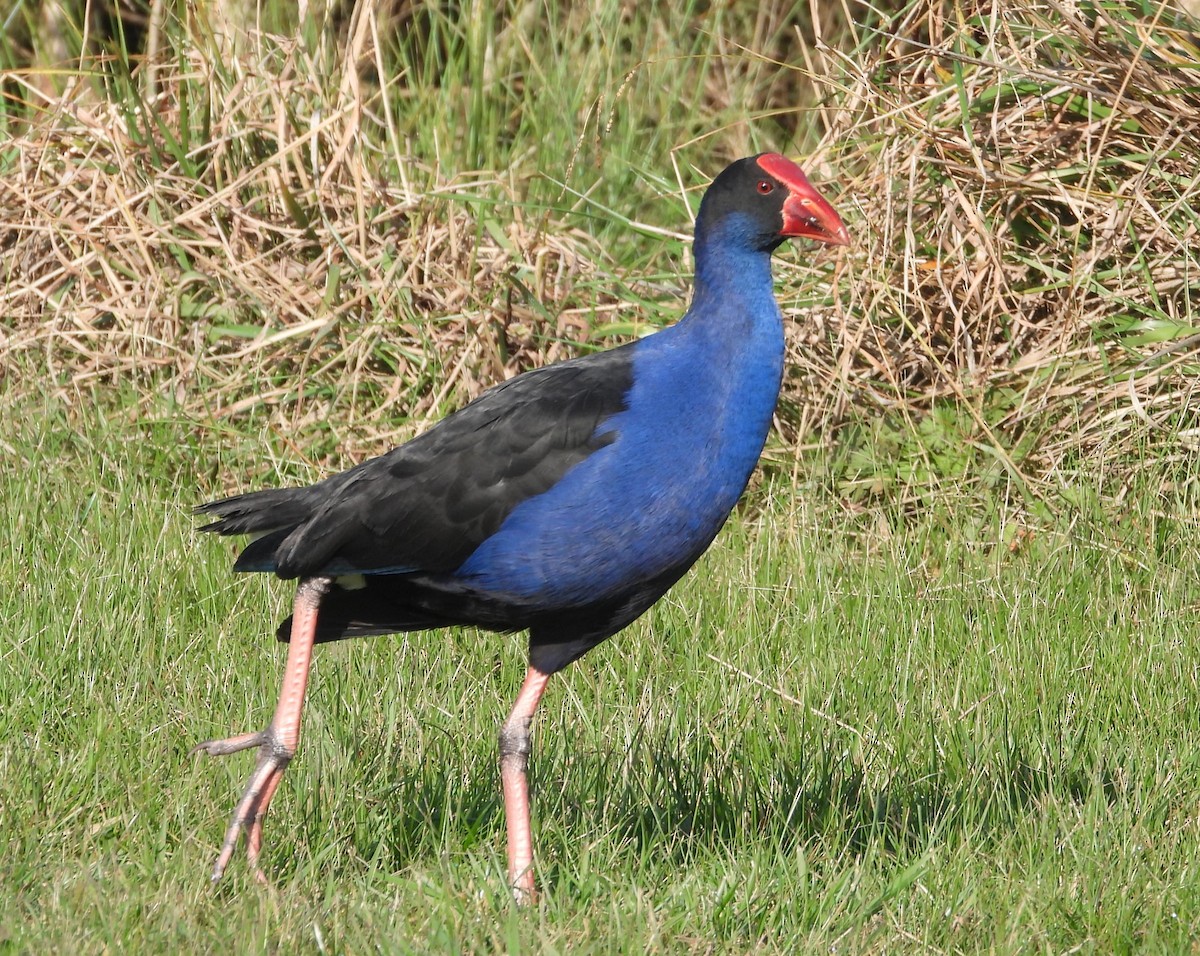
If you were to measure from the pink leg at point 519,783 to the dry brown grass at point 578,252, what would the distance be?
208 cm

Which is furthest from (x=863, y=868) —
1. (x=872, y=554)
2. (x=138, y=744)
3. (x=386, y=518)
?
(x=872, y=554)

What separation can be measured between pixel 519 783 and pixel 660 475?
0.64 metres

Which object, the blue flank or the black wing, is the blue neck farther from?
the black wing

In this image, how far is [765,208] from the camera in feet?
9.98

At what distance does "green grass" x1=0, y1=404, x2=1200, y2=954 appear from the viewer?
2734 mm

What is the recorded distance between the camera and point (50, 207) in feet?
18.2

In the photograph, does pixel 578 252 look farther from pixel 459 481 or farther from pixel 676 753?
pixel 459 481

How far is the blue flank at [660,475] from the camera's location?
9.25 ft

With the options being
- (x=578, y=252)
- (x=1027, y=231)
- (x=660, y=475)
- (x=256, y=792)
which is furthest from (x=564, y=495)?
(x=578, y=252)

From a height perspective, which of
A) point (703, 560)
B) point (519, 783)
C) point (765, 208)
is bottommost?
point (703, 560)

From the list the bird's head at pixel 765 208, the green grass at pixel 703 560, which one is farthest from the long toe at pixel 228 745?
the bird's head at pixel 765 208

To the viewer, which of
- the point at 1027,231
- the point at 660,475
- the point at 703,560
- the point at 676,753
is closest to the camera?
the point at 660,475

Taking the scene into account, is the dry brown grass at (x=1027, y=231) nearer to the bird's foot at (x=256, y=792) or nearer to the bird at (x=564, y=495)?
the bird at (x=564, y=495)

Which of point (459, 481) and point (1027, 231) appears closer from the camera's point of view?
point (459, 481)
